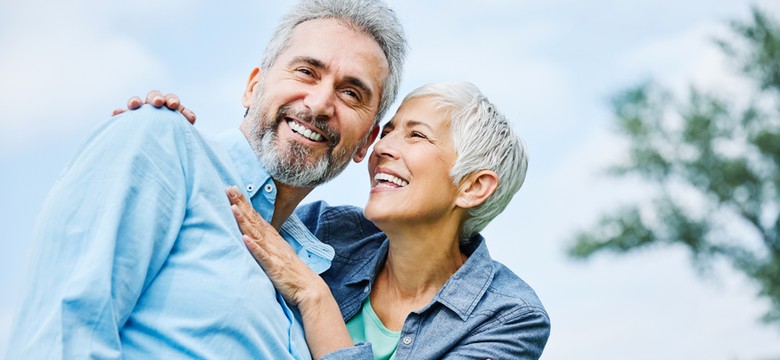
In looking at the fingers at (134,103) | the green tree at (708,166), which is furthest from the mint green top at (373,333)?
the green tree at (708,166)

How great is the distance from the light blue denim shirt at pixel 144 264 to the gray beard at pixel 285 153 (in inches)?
13.7

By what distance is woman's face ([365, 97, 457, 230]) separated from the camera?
9.41 feet

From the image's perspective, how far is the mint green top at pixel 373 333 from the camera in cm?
275

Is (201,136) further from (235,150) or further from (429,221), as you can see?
(429,221)

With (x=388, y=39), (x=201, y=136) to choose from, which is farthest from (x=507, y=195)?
(x=201, y=136)

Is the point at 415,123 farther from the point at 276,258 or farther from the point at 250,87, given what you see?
the point at 276,258

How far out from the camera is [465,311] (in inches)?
106

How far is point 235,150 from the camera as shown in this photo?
7.93ft

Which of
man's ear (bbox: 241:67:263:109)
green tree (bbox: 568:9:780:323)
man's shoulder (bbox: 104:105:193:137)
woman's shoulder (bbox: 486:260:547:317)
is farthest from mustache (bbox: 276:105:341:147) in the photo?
green tree (bbox: 568:9:780:323)

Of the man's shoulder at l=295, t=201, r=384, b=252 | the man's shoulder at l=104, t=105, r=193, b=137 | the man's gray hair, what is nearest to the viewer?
the man's shoulder at l=104, t=105, r=193, b=137

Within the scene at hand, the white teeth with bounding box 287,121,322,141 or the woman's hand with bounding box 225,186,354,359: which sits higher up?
the white teeth with bounding box 287,121,322,141

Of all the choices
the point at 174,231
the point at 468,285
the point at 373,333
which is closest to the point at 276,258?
the point at 174,231

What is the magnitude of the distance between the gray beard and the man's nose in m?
0.03

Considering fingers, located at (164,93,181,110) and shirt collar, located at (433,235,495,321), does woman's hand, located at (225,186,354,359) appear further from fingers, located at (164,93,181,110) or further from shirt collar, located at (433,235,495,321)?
shirt collar, located at (433,235,495,321)
